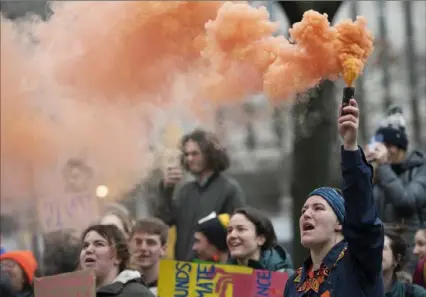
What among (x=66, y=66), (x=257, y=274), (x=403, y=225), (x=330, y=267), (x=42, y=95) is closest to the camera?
(x=330, y=267)

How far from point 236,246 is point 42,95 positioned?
3.29 m

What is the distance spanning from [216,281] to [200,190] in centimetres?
171

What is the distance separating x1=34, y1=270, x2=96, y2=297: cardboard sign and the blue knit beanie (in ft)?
5.30

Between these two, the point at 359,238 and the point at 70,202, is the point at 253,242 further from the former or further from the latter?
the point at 70,202

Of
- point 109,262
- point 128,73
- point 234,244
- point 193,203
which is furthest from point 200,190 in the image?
point 109,262

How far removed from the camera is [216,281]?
681cm

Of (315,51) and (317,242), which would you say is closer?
(317,242)

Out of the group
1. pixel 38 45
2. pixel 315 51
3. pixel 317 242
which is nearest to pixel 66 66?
pixel 38 45

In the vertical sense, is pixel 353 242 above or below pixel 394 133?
below

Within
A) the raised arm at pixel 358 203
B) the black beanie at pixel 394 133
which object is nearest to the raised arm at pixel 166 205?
the black beanie at pixel 394 133

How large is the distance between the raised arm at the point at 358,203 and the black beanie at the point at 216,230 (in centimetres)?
280

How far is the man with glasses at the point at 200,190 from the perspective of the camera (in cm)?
830

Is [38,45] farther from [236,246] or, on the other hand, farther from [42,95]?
[236,246]

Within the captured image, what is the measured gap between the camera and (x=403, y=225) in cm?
794
